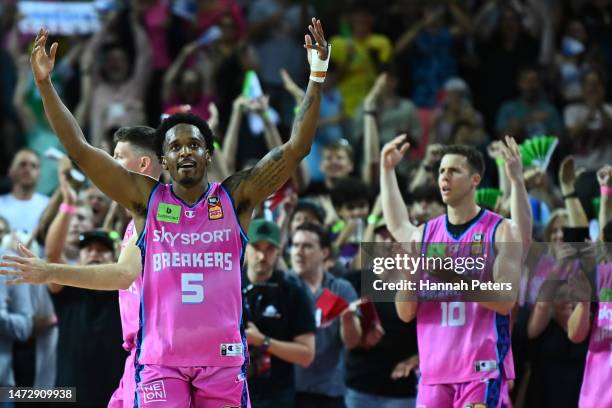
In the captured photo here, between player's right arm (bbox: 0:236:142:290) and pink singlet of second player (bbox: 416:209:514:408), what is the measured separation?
8.02 ft

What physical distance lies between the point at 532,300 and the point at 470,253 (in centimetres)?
156

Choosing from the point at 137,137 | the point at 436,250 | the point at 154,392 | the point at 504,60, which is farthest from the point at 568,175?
the point at 504,60

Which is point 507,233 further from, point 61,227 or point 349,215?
point 61,227

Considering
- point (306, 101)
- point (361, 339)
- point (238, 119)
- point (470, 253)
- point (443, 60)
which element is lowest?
point (361, 339)

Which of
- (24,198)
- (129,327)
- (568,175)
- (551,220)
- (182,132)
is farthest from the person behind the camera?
(24,198)

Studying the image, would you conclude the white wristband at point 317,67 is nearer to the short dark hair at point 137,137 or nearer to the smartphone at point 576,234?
the short dark hair at point 137,137

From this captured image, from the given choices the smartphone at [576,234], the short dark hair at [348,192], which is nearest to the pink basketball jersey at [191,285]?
the smartphone at [576,234]

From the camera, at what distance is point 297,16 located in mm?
15578

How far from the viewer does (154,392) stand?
6.63 meters

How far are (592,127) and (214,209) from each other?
780 centimetres

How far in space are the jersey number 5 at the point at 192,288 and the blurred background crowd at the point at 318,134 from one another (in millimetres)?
2123

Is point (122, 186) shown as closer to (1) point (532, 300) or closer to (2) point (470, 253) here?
(2) point (470, 253)

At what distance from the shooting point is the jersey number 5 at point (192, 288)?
6.70 metres

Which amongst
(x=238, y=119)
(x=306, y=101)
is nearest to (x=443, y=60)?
(x=238, y=119)
